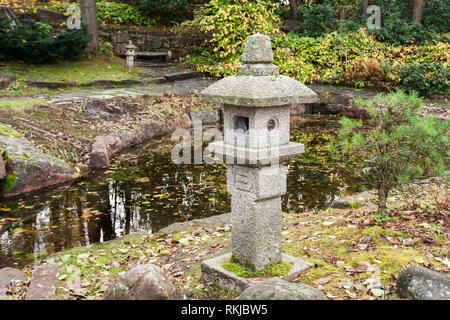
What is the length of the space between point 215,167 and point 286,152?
5.73 metres

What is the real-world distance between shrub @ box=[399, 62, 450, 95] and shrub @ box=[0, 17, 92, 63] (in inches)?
421

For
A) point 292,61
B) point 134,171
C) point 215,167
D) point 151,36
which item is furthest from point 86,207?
point 151,36

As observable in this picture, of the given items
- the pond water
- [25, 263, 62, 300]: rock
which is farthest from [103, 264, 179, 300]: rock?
the pond water

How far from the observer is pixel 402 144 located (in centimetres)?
533

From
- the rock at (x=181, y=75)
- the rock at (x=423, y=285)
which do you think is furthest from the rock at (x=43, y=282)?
the rock at (x=181, y=75)

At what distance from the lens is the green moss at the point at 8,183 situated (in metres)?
8.15

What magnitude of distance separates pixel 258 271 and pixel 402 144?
2.27 meters

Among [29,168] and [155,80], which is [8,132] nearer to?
[29,168]

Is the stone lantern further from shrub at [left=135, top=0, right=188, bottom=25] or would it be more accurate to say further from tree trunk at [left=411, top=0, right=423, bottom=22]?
shrub at [left=135, top=0, right=188, bottom=25]

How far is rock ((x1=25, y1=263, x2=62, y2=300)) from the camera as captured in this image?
179 inches

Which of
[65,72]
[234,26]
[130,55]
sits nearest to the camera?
[65,72]

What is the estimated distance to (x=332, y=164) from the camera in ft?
33.4

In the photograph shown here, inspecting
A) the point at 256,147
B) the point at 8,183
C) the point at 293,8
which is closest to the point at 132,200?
the point at 8,183

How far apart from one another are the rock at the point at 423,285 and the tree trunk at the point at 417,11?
18.1 m
